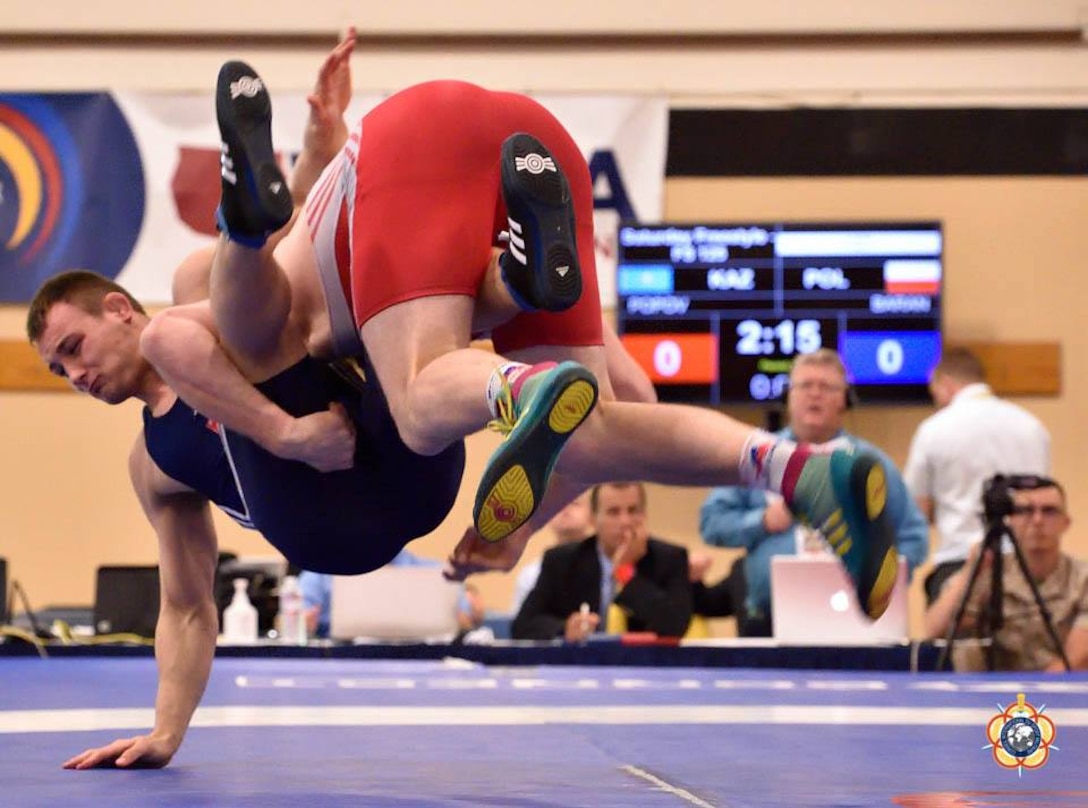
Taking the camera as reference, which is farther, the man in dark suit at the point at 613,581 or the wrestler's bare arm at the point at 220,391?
the man in dark suit at the point at 613,581

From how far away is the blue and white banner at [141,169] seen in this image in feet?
27.8

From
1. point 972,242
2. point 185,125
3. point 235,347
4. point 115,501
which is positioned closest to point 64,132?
point 185,125

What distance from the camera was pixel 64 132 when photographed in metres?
8.56

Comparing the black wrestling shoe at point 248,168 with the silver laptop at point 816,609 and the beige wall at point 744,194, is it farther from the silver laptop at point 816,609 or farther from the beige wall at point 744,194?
the beige wall at point 744,194

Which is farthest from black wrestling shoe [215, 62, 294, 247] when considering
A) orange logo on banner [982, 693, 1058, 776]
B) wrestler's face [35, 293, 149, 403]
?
orange logo on banner [982, 693, 1058, 776]

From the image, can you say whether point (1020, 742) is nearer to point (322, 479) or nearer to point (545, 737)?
point (545, 737)

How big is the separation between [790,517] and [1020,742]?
2.96 m

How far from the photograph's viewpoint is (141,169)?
852 cm

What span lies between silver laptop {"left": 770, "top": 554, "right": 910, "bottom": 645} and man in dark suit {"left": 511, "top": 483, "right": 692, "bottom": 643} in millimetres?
515

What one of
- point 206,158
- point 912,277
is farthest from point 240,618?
point 912,277

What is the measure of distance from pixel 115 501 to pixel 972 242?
4.50 meters

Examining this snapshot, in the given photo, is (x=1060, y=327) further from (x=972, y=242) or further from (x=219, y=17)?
→ (x=219, y=17)

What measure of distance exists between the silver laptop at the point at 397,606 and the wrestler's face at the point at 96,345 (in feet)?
8.64

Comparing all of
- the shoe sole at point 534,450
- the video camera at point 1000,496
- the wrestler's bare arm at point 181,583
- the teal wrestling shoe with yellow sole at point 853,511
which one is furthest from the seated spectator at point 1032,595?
the shoe sole at point 534,450
